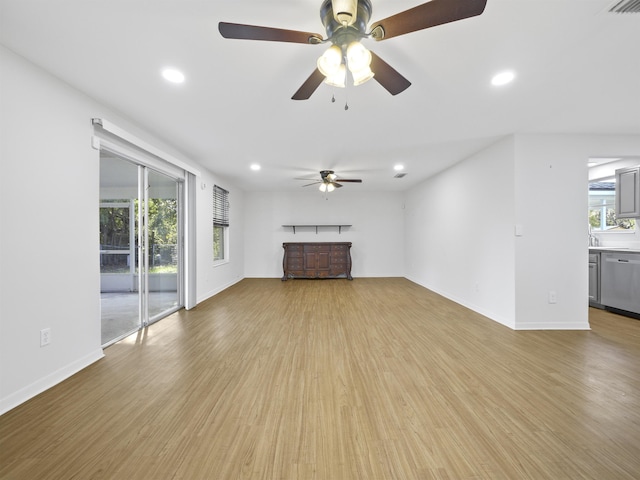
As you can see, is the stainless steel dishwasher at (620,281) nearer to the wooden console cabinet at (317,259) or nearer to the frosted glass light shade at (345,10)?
the wooden console cabinet at (317,259)

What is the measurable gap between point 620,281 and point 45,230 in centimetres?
665

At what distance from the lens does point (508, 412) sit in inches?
67.1

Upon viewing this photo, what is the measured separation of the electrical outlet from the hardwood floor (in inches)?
13.9

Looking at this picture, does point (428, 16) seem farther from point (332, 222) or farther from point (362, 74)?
point (332, 222)

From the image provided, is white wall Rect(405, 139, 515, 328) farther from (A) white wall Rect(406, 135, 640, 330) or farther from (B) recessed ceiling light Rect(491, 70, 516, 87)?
(B) recessed ceiling light Rect(491, 70, 516, 87)

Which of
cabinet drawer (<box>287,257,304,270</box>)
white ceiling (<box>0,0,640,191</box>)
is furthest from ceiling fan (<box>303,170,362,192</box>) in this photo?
cabinet drawer (<box>287,257,304,270</box>)

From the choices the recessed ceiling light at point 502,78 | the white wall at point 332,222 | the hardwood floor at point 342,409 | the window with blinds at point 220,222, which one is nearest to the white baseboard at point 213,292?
the window with blinds at point 220,222

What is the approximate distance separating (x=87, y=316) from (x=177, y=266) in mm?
1885

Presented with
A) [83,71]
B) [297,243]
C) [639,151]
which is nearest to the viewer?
[83,71]

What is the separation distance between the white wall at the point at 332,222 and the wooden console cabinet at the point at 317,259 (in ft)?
1.57

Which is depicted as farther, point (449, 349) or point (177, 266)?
point (177, 266)

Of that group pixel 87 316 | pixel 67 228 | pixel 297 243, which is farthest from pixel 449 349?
pixel 297 243

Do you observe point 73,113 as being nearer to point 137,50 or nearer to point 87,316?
point 137,50

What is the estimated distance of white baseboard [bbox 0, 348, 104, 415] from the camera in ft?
5.73
